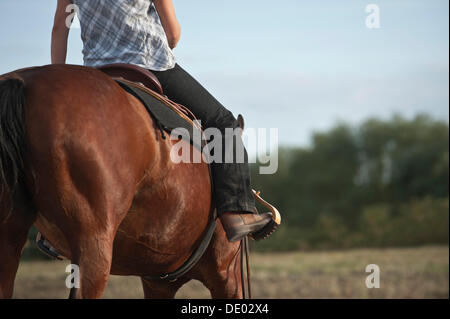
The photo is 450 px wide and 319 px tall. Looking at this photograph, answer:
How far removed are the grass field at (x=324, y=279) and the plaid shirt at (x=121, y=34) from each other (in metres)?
6.40

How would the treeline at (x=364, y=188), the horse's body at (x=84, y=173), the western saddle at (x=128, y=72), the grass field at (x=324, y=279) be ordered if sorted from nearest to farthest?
the horse's body at (x=84, y=173) < the western saddle at (x=128, y=72) < the grass field at (x=324, y=279) < the treeline at (x=364, y=188)

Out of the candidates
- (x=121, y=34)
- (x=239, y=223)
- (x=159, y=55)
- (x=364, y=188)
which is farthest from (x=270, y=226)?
(x=364, y=188)

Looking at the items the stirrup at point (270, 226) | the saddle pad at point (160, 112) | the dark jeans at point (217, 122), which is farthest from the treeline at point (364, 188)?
the saddle pad at point (160, 112)

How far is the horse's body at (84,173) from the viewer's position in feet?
7.12

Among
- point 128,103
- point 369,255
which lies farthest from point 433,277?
point 128,103

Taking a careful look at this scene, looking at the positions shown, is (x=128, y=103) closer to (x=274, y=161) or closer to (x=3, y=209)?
(x=3, y=209)

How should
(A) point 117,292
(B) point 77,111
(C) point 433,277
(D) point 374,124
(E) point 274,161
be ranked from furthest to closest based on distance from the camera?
(D) point 374,124, (C) point 433,277, (A) point 117,292, (E) point 274,161, (B) point 77,111

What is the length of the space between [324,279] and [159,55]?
8.03m

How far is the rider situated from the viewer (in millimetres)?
2867

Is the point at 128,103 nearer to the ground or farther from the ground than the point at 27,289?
farther from the ground

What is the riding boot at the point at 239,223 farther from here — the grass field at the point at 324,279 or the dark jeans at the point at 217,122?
the grass field at the point at 324,279

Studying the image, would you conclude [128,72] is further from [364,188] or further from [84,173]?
[364,188]
